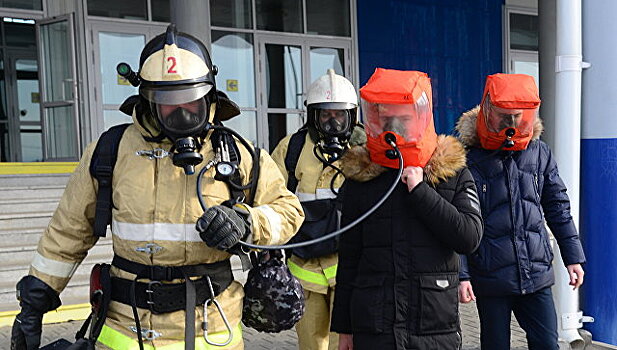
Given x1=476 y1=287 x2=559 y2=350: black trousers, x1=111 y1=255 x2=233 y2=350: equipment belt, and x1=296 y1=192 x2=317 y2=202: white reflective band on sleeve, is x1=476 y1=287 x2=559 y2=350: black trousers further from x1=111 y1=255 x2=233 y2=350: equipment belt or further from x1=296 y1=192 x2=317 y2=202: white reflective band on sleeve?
x1=111 y1=255 x2=233 y2=350: equipment belt

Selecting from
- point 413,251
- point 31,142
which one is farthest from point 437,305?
point 31,142

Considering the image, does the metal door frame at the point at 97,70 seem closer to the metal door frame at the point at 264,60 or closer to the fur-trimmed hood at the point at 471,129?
the metal door frame at the point at 264,60

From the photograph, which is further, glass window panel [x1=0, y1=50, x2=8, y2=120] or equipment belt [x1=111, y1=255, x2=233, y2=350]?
glass window panel [x1=0, y1=50, x2=8, y2=120]

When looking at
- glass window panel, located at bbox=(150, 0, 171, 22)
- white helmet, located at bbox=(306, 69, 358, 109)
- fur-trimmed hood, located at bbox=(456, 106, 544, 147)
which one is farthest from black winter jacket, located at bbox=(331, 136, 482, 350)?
glass window panel, located at bbox=(150, 0, 171, 22)

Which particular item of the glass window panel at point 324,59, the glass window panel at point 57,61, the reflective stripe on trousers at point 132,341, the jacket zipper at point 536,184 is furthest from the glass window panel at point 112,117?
the reflective stripe on trousers at point 132,341

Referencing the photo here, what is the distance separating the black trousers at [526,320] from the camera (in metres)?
3.31

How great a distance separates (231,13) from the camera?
11.1 meters

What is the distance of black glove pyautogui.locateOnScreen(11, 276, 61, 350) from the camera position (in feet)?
7.80

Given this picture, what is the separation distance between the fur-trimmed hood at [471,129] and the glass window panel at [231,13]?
8.06 m

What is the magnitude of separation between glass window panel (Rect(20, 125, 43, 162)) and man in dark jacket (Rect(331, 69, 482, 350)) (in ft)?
41.6

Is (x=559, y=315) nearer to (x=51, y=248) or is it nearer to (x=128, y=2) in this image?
(x=51, y=248)

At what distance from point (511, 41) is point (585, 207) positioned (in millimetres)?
9925

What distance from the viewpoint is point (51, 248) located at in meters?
2.42

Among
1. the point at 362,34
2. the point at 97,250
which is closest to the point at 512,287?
the point at 97,250
